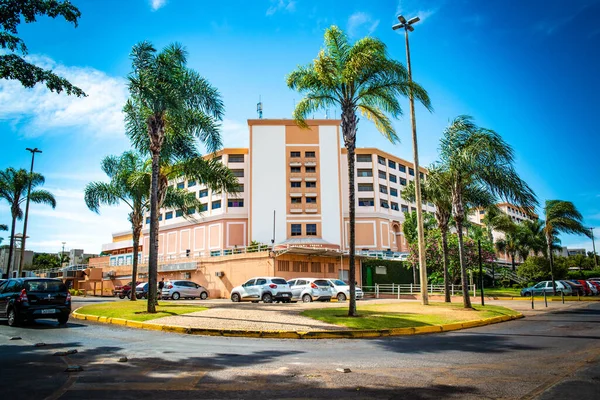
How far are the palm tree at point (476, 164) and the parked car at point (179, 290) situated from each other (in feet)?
70.8

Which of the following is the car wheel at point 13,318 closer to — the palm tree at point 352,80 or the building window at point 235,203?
the palm tree at point 352,80

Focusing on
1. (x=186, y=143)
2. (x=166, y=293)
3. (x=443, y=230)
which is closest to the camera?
(x=186, y=143)

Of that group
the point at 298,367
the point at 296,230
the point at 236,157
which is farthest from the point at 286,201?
the point at 298,367

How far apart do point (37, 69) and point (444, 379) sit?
39.8ft

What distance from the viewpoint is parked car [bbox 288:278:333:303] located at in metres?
29.1

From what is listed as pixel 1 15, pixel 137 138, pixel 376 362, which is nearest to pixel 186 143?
pixel 137 138

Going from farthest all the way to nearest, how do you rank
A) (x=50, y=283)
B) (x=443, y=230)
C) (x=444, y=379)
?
(x=443, y=230)
(x=50, y=283)
(x=444, y=379)

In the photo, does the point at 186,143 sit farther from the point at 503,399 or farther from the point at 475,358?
the point at 503,399

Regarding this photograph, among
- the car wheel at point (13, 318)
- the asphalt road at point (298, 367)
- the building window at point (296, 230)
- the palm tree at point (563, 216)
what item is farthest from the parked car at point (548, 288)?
the car wheel at point (13, 318)

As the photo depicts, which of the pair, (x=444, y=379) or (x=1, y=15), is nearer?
(x=444, y=379)

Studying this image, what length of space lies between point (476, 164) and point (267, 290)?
14840mm

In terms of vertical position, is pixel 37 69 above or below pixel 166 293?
above

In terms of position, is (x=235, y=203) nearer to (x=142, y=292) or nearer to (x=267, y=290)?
(x=142, y=292)

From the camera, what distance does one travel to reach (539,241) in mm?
65250
